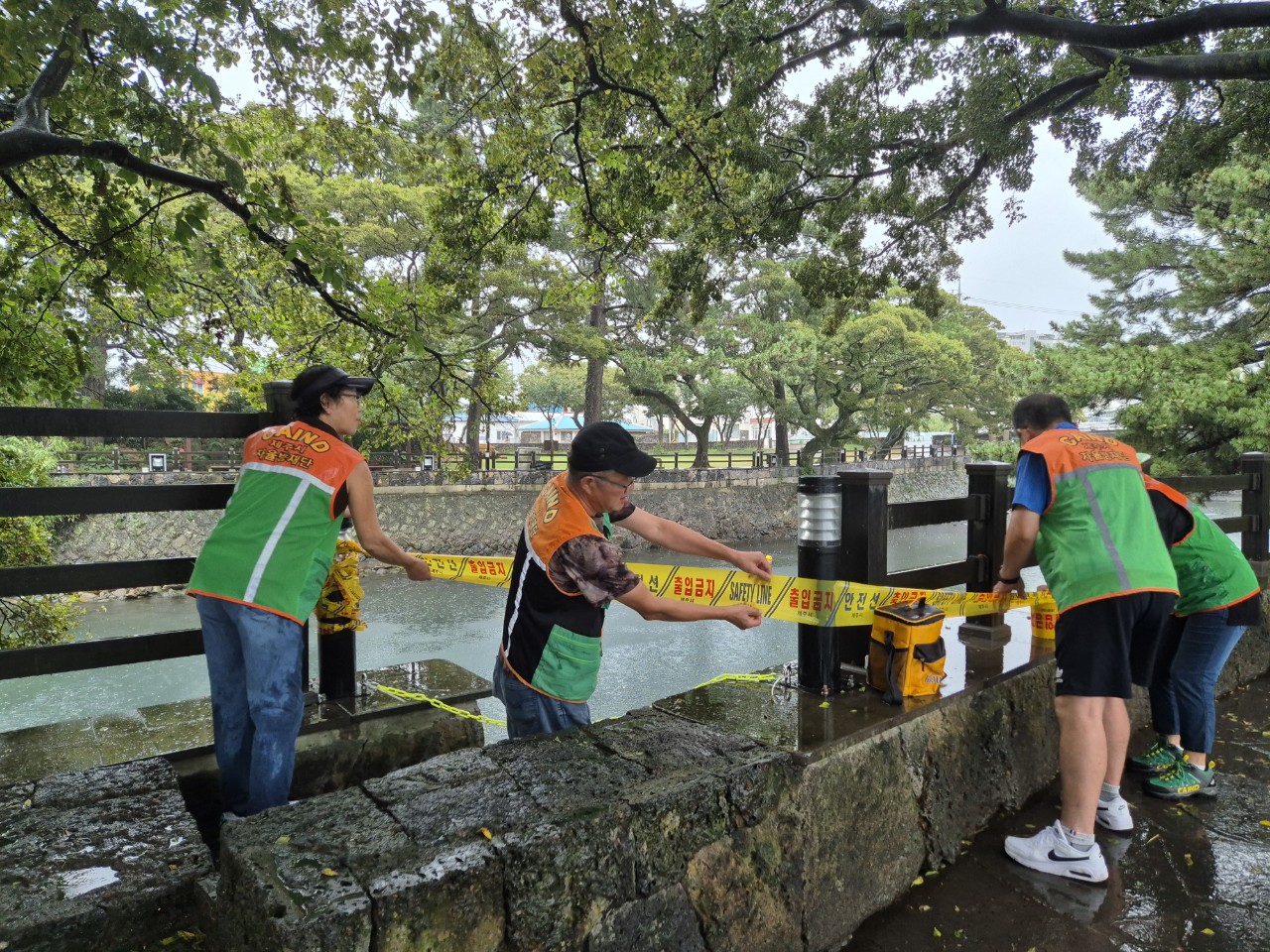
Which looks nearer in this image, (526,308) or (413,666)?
(413,666)

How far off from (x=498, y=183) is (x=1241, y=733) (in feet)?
23.0

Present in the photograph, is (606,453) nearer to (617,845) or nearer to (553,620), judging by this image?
(553,620)

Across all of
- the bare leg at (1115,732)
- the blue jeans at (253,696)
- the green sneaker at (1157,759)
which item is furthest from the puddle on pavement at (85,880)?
the green sneaker at (1157,759)

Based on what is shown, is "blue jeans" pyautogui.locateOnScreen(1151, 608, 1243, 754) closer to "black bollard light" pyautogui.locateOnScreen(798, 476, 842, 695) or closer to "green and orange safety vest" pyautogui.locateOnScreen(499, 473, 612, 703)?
"black bollard light" pyautogui.locateOnScreen(798, 476, 842, 695)

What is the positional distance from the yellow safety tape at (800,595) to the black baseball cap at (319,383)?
37.9 inches

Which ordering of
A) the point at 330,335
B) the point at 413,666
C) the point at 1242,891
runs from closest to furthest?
the point at 1242,891
the point at 413,666
the point at 330,335

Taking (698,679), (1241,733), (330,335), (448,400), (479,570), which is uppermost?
(330,335)

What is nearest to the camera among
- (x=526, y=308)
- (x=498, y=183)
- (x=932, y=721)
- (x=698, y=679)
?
(x=932, y=721)

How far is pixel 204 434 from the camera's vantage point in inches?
117

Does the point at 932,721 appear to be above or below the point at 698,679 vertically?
above

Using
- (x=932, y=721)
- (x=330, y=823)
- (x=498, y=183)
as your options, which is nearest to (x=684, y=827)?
(x=330, y=823)

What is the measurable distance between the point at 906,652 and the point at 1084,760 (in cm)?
72

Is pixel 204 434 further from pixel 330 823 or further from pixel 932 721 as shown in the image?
pixel 932 721

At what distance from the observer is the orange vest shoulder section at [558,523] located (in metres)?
2.37
